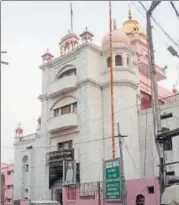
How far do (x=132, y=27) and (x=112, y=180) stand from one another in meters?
23.3

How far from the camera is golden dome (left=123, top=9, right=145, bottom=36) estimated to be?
3988 centimetres

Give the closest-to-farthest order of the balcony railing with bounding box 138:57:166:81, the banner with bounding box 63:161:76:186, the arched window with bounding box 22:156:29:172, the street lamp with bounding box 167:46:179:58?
1. the street lamp with bounding box 167:46:179:58
2. the banner with bounding box 63:161:76:186
3. the balcony railing with bounding box 138:57:166:81
4. the arched window with bounding box 22:156:29:172

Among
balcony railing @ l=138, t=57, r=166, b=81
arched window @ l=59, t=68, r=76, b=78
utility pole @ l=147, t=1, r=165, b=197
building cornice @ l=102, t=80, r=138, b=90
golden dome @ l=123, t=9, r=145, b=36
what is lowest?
utility pole @ l=147, t=1, r=165, b=197

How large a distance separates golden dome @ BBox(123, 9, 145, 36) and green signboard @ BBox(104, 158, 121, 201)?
69.8 ft

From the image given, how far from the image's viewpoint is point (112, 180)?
70.2 feet

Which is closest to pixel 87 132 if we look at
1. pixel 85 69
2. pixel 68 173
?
pixel 68 173

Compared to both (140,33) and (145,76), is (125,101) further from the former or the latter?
(140,33)

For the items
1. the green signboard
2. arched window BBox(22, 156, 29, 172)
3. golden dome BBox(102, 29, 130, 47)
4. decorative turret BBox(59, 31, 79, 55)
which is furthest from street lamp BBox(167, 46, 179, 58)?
arched window BBox(22, 156, 29, 172)

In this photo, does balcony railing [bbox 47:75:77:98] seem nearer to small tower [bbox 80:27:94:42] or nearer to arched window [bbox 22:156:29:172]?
small tower [bbox 80:27:94:42]

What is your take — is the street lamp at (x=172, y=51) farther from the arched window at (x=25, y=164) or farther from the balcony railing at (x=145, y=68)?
the arched window at (x=25, y=164)

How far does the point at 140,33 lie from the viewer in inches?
1556

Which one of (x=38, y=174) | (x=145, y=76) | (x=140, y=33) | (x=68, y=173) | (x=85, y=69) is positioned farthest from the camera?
(x=140, y=33)

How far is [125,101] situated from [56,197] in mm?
9662

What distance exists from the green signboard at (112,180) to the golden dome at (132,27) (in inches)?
837
